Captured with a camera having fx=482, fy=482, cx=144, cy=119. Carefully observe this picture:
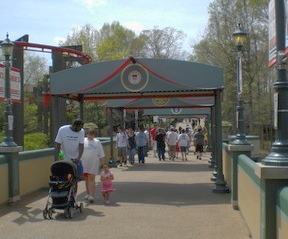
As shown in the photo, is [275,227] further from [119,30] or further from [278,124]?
[119,30]

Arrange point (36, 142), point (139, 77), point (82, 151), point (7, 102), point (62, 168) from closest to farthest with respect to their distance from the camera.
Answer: point (62, 168) < point (82, 151) < point (7, 102) < point (139, 77) < point (36, 142)

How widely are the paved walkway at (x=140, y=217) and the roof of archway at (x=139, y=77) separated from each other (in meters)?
2.68

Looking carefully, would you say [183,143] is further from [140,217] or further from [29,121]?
[29,121]

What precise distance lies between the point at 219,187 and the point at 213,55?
99.2 ft

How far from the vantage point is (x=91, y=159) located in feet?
34.7

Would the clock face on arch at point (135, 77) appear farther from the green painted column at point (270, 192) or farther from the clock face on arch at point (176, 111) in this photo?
the clock face on arch at point (176, 111)

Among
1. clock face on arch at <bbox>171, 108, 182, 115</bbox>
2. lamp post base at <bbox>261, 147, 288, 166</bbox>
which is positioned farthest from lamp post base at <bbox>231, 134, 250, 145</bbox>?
clock face on arch at <bbox>171, 108, 182, 115</bbox>

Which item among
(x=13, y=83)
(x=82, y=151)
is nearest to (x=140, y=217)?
(x=82, y=151)

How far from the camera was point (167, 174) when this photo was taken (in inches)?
665

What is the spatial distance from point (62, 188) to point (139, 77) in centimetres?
420

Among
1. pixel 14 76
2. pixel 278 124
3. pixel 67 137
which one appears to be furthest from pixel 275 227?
pixel 14 76

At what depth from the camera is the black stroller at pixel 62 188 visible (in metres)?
8.95

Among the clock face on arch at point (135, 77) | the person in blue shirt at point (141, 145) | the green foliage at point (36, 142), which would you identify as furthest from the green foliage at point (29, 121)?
the clock face on arch at point (135, 77)

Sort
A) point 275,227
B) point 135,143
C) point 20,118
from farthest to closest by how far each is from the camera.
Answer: point 20,118 < point 135,143 < point 275,227
